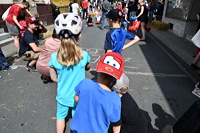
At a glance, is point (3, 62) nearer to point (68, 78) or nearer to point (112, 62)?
point (68, 78)

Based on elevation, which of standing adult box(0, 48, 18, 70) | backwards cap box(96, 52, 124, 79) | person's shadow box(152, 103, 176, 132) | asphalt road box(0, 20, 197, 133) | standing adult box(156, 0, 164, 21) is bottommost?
person's shadow box(152, 103, 176, 132)

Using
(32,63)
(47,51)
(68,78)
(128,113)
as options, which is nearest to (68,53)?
(68,78)

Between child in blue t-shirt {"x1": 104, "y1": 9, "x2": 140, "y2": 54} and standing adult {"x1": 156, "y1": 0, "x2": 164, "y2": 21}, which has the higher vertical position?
standing adult {"x1": 156, "y1": 0, "x2": 164, "y2": 21}

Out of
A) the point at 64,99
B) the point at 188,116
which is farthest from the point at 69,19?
the point at 188,116

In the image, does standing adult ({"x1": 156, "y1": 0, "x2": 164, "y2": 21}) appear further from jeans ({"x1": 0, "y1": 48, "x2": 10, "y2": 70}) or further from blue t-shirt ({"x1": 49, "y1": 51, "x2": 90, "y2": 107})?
blue t-shirt ({"x1": 49, "y1": 51, "x2": 90, "y2": 107})

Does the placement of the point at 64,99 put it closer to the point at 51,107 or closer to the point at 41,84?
the point at 51,107

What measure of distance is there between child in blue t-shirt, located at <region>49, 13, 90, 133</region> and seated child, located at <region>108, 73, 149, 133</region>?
0.62 metres

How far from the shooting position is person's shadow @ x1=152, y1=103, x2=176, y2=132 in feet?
8.77

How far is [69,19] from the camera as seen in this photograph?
1.94 meters

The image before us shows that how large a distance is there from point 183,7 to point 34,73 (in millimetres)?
9459

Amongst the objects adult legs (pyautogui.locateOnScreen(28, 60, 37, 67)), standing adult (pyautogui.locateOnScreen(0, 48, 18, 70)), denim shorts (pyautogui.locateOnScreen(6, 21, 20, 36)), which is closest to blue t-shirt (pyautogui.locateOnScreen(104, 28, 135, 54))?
adult legs (pyautogui.locateOnScreen(28, 60, 37, 67))

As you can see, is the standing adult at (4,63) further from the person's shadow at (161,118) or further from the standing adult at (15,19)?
the person's shadow at (161,118)

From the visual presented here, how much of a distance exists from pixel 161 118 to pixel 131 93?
0.87 metres

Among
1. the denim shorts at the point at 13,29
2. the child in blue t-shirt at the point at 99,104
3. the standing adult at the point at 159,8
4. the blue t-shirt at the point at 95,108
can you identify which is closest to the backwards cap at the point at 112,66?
the child in blue t-shirt at the point at 99,104
